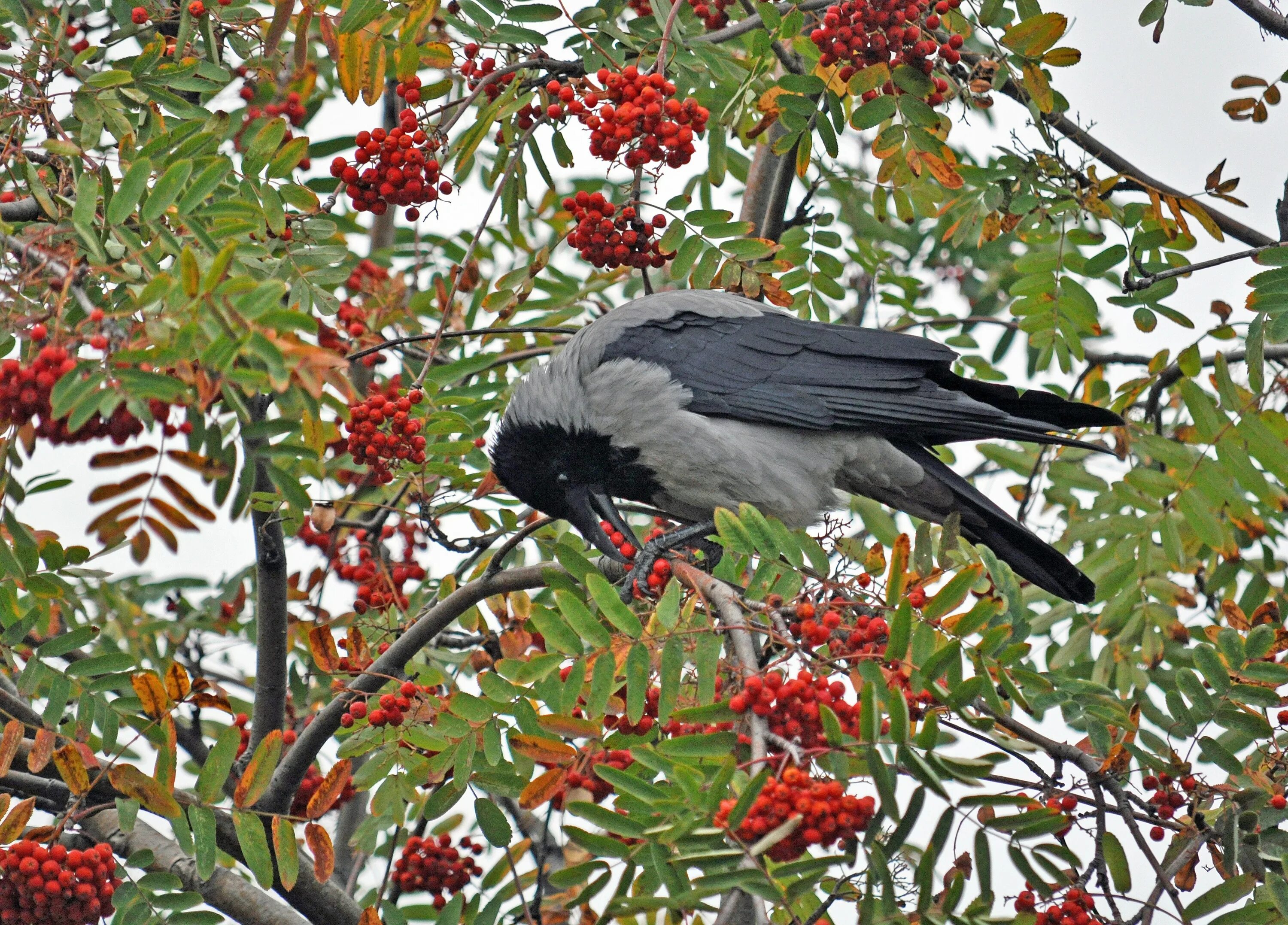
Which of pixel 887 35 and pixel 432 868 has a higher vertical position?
pixel 887 35

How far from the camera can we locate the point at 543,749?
2.93 metres

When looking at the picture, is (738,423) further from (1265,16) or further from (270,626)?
(1265,16)

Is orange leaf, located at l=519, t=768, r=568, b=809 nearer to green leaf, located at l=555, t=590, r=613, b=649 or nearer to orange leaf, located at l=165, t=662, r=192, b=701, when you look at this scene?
green leaf, located at l=555, t=590, r=613, b=649

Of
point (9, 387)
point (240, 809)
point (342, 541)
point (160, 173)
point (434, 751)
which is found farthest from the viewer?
point (342, 541)

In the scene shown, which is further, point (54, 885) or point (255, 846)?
point (255, 846)

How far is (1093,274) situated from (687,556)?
1.81m

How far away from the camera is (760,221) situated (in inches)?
215

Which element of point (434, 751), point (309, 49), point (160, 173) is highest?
point (309, 49)

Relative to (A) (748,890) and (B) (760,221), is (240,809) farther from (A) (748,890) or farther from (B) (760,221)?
(B) (760,221)

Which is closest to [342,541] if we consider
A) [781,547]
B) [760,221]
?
[760,221]

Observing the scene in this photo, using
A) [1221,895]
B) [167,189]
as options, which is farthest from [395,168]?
[1221,895]

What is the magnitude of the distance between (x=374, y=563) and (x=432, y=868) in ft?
3.77

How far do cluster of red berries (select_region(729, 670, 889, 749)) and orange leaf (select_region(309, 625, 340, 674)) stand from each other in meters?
1.70

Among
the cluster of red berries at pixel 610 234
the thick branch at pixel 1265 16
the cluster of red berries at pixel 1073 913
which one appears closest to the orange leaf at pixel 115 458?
the cluster of red berries at pixel 610 234
